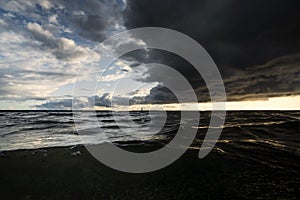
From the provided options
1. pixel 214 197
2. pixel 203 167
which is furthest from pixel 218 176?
pixel 214 197

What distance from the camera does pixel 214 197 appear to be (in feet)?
26.9

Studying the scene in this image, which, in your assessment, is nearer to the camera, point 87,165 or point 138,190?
point 138,190

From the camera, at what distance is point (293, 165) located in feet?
44.0

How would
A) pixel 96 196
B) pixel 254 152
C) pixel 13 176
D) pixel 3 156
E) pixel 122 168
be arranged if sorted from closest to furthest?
pixel 96 196, pixel 13 176, pixel 122 168, pixel 3 156, pixel 254 152

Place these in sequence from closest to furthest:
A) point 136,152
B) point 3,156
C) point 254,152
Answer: point 3,156 < point 136,152 < point 254,152

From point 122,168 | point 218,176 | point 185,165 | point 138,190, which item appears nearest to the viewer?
point 138,190

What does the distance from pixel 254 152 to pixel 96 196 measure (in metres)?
13.6

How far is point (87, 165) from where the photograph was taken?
11.6 metres

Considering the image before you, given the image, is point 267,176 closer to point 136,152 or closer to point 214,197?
point 214,197

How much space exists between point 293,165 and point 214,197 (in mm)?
8382

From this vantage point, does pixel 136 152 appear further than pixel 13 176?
Yes

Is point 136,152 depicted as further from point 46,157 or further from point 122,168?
point 46,157

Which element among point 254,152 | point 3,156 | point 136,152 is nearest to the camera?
point 3,156

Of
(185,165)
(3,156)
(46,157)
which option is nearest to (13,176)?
(46,157)
